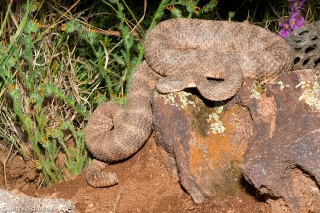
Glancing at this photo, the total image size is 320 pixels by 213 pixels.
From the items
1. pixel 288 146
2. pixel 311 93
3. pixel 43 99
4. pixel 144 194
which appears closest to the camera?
pixel 288 146

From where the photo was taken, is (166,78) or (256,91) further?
(166,78)

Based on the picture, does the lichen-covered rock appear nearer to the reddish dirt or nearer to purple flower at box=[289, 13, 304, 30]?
the reddish dirt

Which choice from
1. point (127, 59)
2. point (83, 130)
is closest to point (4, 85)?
point (83, 130)

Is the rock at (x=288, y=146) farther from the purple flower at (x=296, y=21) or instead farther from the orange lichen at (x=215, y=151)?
the purple flower at (x=296, y=21)

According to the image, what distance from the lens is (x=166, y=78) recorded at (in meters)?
5.66

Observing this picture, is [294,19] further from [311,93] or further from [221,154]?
[221,154]

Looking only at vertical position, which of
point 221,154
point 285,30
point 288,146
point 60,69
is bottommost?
point 60,69

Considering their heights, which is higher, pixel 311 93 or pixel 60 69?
pixel 311 93

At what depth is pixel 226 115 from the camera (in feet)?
17.6

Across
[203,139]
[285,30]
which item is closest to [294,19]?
[285,30]

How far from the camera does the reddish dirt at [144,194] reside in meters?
5.01

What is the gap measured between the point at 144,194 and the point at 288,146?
177 cm

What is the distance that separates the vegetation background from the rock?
2.23 metres

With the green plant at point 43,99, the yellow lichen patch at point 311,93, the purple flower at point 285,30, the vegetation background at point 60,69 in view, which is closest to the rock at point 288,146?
the yellow lichen patch at point 311,93
